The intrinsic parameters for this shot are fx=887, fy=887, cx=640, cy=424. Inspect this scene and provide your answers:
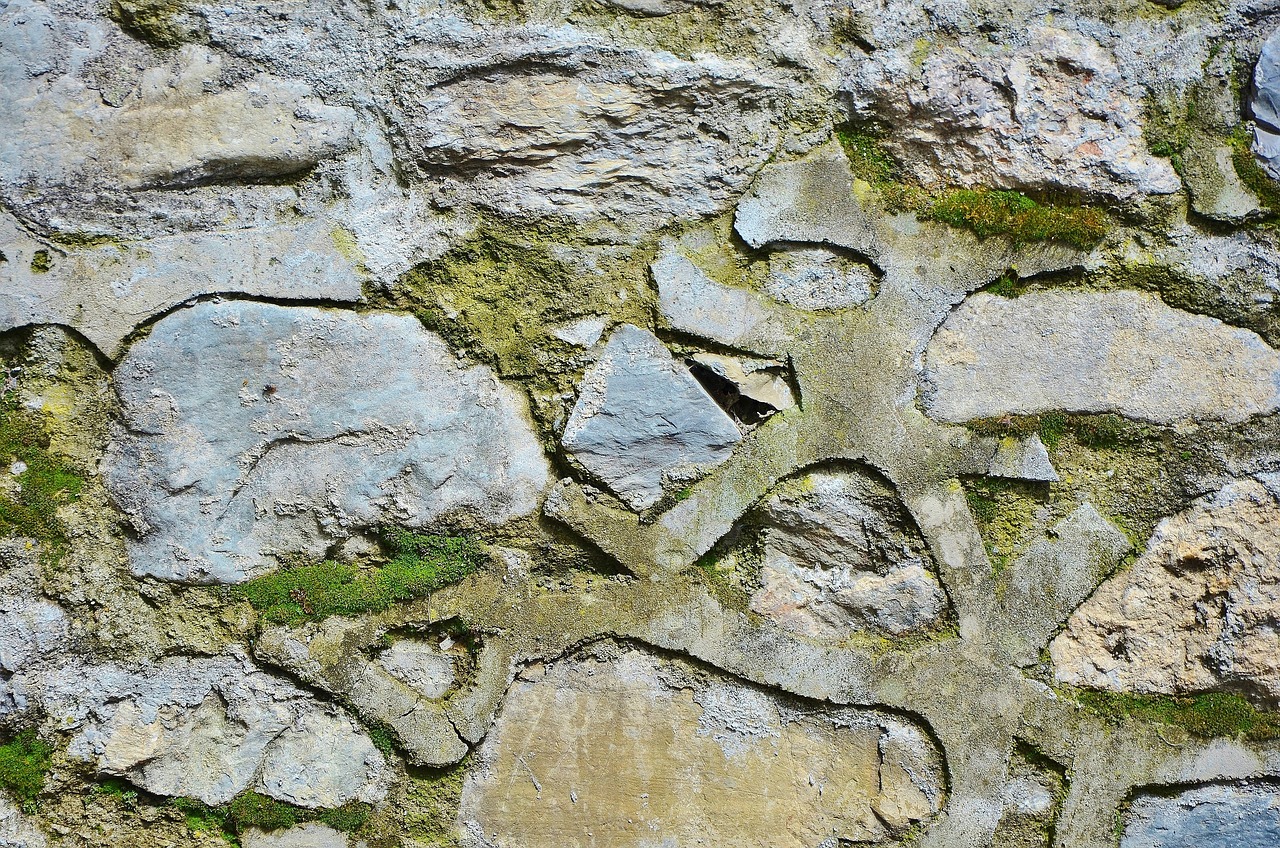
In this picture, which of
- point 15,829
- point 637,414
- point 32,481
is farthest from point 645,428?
point 15,829

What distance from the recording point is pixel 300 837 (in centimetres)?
201

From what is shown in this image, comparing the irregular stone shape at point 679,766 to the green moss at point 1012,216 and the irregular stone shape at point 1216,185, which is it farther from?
the irregular stone shape at point 1216,185

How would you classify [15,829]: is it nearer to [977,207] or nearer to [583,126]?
[583,126]

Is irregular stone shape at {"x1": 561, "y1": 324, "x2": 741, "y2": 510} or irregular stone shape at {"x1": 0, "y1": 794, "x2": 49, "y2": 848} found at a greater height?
irregular stone shape at {"x1": 561, "y1": 324, "x2": 741, "y2": 510}

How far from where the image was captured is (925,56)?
1986 millimetres

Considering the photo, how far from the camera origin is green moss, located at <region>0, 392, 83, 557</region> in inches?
74.2

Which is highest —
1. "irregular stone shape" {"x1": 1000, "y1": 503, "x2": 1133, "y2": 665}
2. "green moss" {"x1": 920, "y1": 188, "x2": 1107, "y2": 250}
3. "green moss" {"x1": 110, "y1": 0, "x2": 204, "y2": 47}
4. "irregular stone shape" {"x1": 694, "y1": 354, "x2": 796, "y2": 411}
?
"green moss" {"x1": 920, "y1": 188, "x2": 1107, "y2": 250}

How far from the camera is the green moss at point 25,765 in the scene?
6.21 ft

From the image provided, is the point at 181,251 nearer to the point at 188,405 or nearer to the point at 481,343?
the point at 188,405

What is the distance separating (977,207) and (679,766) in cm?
146

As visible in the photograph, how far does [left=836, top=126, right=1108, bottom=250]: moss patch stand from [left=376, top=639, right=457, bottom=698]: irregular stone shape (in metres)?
1.47

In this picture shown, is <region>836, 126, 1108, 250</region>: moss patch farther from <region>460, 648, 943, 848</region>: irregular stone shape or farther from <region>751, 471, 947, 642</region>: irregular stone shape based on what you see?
<region>460, 648, 943, 848</region>: irregular stone shape

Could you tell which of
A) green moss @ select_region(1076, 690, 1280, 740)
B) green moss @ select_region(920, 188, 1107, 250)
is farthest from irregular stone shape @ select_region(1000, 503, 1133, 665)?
green moss @ select_region(920, 188, 1107, 250)

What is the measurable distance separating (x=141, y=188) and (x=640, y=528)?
51.5 inches
